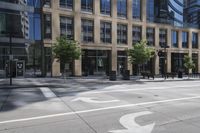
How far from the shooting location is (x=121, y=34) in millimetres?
48125

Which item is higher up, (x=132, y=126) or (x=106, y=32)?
(x=106, y=32)

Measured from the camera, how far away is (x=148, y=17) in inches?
2052

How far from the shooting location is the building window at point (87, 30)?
144 ft

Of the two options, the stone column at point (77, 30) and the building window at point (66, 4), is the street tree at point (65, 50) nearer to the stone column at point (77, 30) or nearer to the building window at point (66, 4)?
the stone column at point (77, 30)

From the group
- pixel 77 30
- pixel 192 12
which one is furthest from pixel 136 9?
pixel 192 12

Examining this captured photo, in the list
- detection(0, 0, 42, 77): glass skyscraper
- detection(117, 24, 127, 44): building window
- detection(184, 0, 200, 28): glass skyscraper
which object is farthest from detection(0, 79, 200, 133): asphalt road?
detection(184, 0, 200, 28): glass skyscraper

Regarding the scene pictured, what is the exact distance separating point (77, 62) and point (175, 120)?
33.8 meters

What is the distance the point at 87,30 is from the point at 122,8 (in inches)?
328

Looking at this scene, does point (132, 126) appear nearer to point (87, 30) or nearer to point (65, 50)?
point (65, 50)

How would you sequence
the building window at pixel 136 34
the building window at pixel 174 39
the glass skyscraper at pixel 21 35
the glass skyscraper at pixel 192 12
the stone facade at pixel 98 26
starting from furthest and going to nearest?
the glass skyscraper at pixel 192 12 → the building window at pixel 174 39 → the building window at pixel 136 34 → the stone facade at pixel 98 26 → the glass skyscraper at pixel 21 35

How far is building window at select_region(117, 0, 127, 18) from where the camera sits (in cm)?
4803

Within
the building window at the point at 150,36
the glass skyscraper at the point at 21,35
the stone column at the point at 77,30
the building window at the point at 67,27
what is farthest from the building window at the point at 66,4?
the building window at the point at 150,36

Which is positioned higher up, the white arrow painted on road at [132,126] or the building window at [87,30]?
the building window at [87,30]

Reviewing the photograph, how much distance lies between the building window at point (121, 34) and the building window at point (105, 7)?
3046mm
